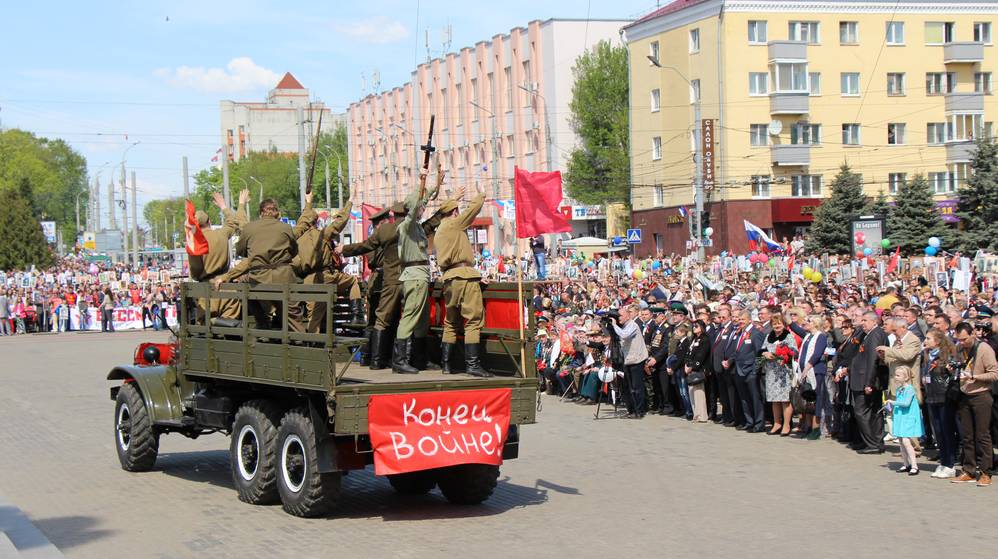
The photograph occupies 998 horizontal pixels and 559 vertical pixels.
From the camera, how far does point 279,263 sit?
12.4 metres

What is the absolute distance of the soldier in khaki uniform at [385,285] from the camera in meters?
12.1

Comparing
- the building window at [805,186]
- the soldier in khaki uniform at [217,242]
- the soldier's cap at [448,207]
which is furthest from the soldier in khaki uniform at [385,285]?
the building window at [805,186]

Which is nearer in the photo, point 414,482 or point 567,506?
point 567,506

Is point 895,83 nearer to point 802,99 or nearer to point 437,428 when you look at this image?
point 802,99

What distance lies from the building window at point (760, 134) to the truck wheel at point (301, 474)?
4874 centimetres

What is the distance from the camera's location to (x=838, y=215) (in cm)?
4575

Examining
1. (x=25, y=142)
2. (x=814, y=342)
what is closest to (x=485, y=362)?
(x=814, y=342)

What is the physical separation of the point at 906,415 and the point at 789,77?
46499 mm

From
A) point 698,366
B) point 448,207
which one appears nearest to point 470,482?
point 448,207

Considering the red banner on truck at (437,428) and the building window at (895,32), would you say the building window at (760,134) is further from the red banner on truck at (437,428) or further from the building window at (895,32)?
the red banner on truck at (437,428)

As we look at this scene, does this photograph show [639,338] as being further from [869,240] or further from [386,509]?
[869,240]

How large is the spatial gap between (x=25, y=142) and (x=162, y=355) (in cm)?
11169

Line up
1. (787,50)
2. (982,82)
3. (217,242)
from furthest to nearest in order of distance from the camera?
(982,82) → (787,50) → (217,242)

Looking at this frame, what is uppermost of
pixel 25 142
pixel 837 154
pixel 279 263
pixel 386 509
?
pixel 25 142
